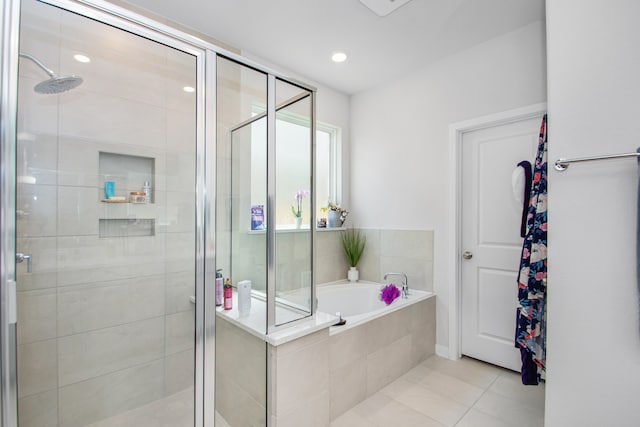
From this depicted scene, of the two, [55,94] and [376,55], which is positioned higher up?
[376,55]

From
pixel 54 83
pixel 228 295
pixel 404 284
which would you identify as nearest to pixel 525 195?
pixel 404 284

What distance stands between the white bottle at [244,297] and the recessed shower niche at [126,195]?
0.52 metres

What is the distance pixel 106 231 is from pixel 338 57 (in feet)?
7.40

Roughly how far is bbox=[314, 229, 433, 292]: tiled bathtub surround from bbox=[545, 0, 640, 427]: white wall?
4.62 feet

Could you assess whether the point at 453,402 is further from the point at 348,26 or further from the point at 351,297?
the point at 348,26

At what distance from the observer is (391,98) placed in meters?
3.10

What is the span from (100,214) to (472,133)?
2.73 metres

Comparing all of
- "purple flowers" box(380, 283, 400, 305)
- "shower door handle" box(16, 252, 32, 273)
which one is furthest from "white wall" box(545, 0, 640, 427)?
"shower door handle" box(16, 252, 32, 273)

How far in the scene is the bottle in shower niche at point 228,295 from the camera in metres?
1.50

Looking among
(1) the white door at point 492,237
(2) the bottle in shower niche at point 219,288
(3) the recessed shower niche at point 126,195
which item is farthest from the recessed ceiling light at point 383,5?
(2) the bottle in shower niche at point 219,288

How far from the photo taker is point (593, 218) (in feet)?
4.27

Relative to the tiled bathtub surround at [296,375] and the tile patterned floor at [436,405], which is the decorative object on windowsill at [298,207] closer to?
the tiled bathtub surround at [296,375]

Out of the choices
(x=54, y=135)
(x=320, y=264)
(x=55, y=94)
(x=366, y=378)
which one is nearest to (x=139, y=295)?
(x=54, y=135)

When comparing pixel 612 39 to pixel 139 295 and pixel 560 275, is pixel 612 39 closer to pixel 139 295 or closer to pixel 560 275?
pixel 560 275
